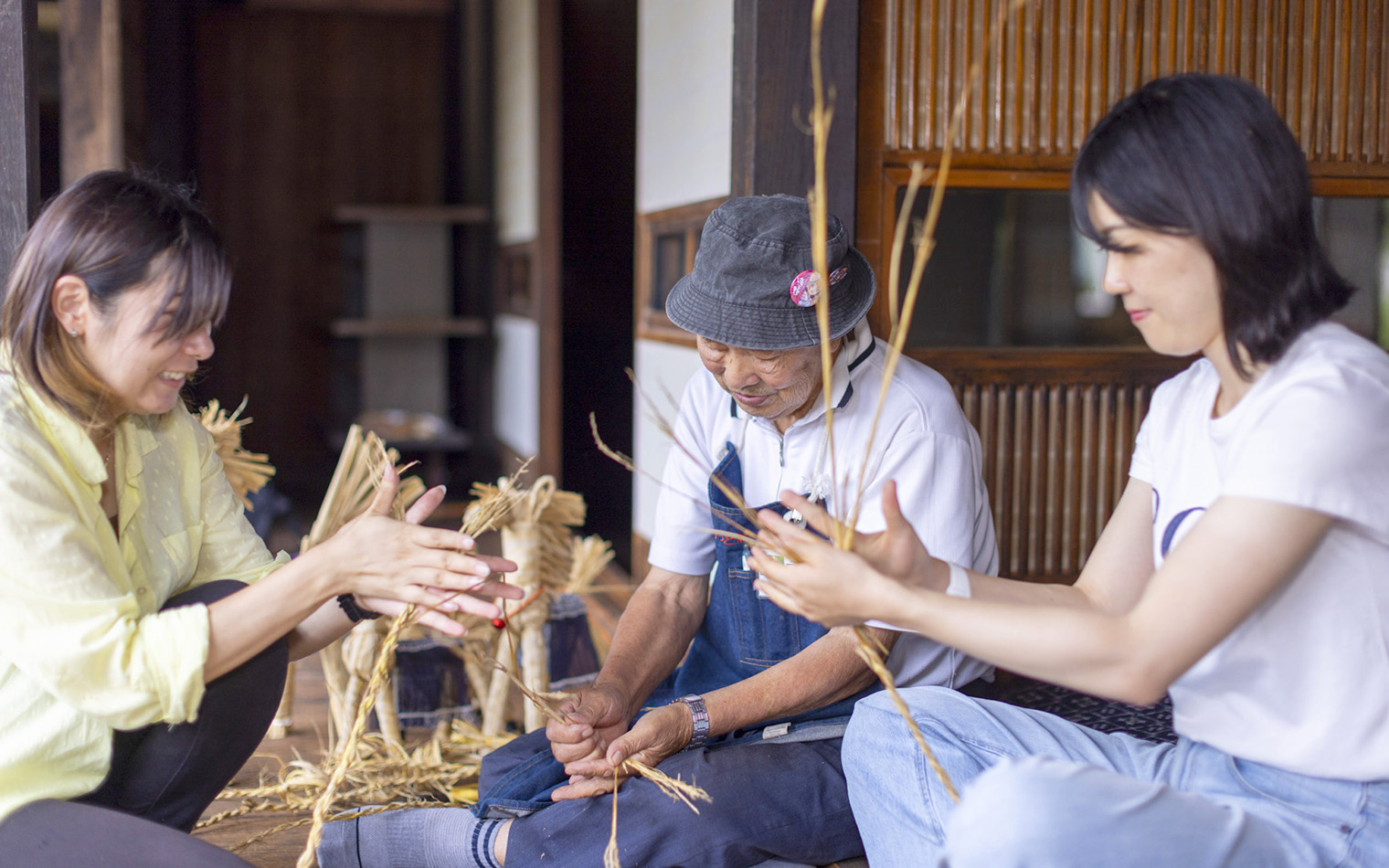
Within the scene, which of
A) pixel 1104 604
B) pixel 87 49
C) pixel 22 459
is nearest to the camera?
pixel 22 459

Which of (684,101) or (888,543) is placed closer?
(888,543)

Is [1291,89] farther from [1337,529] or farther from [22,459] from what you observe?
[22,459]

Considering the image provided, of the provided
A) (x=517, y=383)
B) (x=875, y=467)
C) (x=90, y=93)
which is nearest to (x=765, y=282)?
(x=875, y=467)

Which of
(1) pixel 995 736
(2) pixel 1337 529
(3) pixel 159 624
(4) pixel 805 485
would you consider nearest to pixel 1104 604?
(1) pixel 995 736

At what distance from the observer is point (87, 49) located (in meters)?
3.42

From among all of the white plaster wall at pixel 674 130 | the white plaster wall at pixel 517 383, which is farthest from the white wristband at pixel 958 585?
the white plaster wall at pixel 517 383

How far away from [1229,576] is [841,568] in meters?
0.40

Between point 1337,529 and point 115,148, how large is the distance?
11.7ft

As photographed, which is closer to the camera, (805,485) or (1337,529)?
(1337,529)

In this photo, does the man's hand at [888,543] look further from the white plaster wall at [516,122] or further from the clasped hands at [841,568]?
the white plaster wall at [516,122]

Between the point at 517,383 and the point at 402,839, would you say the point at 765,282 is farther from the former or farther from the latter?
the point at 517,383

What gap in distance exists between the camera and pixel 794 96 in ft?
8.15

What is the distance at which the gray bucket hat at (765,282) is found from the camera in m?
1.81

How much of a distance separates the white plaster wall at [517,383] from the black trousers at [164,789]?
11.1 ft
